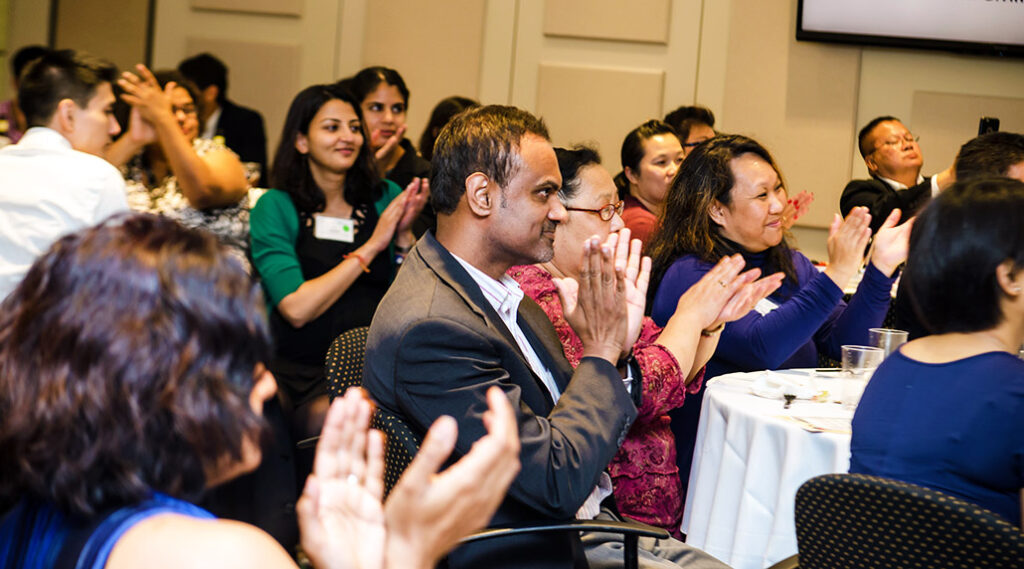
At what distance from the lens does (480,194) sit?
6.41 feet

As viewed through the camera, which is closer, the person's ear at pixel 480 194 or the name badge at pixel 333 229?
the person's ear at pixel 480 194

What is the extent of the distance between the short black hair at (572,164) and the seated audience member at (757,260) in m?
0.44

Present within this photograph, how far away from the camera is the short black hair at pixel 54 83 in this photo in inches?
115

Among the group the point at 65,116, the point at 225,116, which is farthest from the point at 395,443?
the point at 225,116

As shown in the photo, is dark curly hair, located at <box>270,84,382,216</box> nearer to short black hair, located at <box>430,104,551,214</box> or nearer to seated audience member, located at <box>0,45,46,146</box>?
seated audience member, located at <box>0,45,46,146</box>

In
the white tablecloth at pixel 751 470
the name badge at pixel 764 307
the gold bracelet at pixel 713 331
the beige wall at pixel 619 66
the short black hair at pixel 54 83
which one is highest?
the beige wall at pixel 619 66

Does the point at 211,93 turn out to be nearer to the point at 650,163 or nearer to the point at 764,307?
the point at 650,163

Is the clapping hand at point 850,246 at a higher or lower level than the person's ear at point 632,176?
lower

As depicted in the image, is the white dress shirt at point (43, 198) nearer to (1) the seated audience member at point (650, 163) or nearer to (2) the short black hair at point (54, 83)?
(2) the short black hair at point (54, 83)

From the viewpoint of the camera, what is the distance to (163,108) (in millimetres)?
3527

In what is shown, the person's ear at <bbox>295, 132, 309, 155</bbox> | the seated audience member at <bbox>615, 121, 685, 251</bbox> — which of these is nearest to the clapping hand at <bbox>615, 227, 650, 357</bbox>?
the person's ear at <bbox>295, 132, 309, 155</bbox>

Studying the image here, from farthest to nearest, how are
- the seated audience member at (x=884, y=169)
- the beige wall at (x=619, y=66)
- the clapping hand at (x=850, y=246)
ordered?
the beige wall at (x=619, y=66) → the seated audience member at (x=884, y=169) → the clapping hand at (x=850, y=246)

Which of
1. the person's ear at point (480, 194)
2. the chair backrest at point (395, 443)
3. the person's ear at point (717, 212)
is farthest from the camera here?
the person's ear at point (717, 212)

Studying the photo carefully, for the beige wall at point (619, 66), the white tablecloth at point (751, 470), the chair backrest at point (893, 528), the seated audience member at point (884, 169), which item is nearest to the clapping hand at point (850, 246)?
the white tablecloth at point (751, 470)
